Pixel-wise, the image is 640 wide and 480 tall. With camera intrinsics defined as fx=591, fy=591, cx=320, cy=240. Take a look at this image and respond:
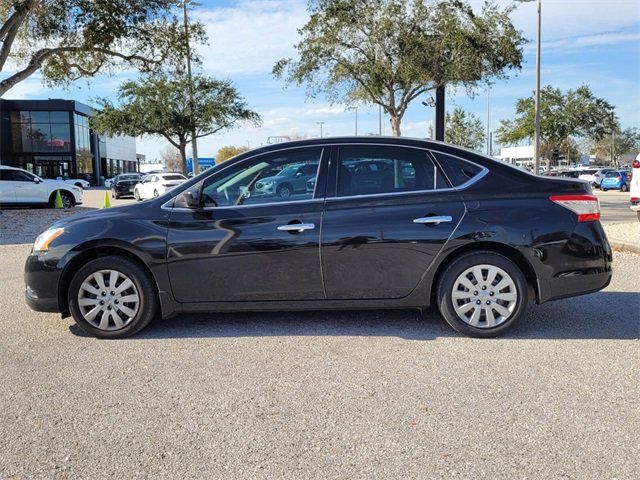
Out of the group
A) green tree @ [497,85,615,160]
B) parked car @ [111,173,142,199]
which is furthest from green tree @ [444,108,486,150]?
parked car @ [111,173,142,199]

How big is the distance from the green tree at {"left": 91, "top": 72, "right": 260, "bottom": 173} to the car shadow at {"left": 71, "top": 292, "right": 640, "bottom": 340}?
Answer: 29714mm

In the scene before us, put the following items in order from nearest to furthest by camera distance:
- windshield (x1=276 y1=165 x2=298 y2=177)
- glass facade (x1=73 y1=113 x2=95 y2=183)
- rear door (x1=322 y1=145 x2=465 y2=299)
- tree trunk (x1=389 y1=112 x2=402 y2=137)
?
rear door (x1=322 y1=145 x2=465 y2=299)
windshield (x1=276 y1=165 x2=298 y2=177)
tree trunk (x1=389 y1=112 x2=402 y2=137)
glass facade (x1=73 y1=113 x2=95 y2=183)

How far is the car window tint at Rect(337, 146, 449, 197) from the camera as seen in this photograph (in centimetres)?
513

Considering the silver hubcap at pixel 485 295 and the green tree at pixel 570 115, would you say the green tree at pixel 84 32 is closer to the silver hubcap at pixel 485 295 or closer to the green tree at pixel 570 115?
the silver hubcap at pixel 485 295

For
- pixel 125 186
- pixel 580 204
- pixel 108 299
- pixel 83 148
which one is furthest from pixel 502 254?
pixel 83 148

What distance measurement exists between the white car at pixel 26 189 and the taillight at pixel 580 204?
2026cm

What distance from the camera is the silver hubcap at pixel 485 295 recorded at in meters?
5.00

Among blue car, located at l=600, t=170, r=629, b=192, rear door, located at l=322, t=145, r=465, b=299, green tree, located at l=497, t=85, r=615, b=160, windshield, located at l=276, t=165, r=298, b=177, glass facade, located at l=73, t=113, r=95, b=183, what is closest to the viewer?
rear door, located at l=322, t=145, r=465, b=299

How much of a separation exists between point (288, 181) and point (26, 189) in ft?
62.4

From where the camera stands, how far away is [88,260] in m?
5.18

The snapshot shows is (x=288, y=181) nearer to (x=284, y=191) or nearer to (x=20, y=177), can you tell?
(x=284, y=191)

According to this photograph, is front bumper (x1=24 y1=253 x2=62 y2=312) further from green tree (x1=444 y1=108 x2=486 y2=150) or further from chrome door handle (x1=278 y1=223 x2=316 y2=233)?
green tree (x1=444 y1=108 x2=486 y2=150)

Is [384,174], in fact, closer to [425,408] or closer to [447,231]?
[447,231]

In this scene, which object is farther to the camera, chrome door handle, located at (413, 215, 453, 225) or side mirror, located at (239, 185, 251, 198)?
side mirror, located at (239, 185, 251, 198)
